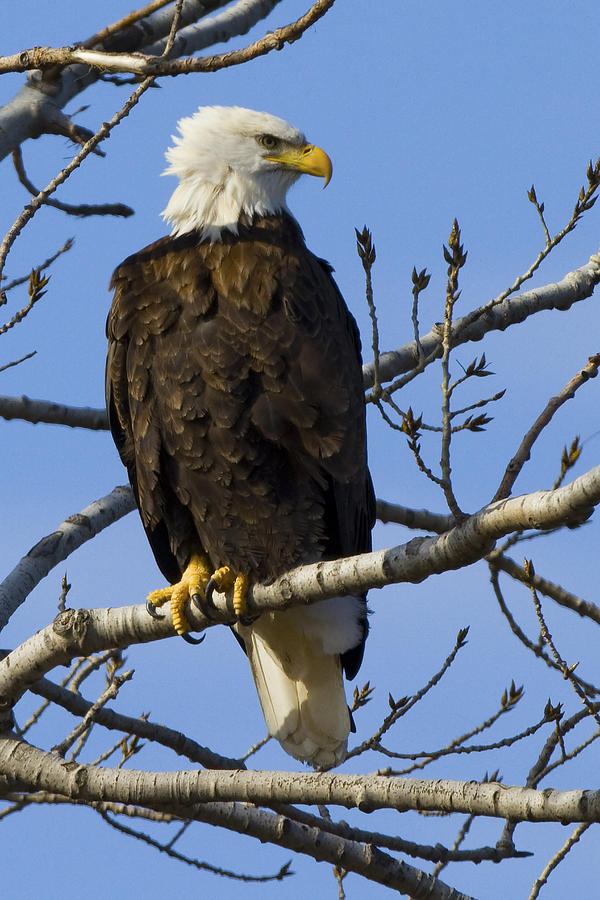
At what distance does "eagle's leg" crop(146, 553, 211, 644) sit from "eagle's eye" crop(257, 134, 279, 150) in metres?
1.65

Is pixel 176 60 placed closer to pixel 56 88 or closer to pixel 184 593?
pixel 184 593

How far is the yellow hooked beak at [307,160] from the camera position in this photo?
180 inches

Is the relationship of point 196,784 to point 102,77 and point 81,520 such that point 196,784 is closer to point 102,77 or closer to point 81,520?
point 81,520

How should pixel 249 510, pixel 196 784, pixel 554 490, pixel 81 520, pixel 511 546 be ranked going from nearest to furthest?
pixel 554 490 < pixel 511 546 < pixel 196 784 < pixel 249 510 < pixel 81 520

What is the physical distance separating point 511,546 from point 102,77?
2.42 m

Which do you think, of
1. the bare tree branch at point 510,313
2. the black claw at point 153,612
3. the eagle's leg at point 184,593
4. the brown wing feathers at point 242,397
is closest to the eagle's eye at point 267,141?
the brown wing feathers at point 242,397

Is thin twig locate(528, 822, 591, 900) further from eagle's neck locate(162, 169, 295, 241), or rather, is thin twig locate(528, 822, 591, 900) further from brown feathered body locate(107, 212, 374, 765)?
eagle's neck locate(162, 169, 295, 241)

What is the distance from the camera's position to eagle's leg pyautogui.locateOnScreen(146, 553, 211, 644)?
3.58 m

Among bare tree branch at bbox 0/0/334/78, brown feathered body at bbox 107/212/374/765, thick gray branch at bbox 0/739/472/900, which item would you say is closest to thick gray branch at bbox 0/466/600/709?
thick gray branch at bbox 0/739/472/900

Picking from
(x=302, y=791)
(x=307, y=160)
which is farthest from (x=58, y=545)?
(x=307, y=160)

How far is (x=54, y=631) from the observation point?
3264 mm

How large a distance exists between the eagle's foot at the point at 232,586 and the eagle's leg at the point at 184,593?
0.12ft

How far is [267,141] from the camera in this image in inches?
182

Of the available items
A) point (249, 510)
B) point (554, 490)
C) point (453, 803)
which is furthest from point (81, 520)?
point (554, 490)
